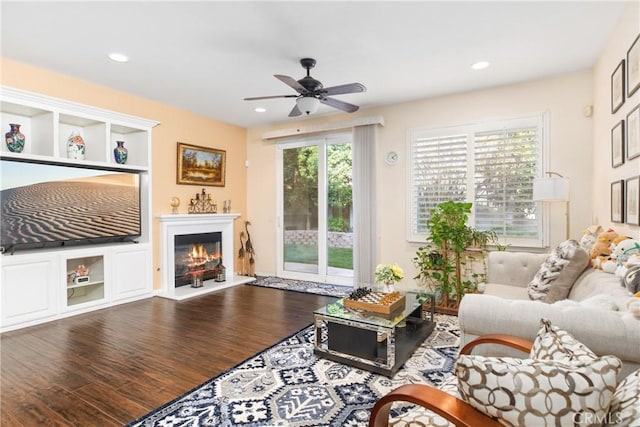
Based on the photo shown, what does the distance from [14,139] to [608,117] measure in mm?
6112

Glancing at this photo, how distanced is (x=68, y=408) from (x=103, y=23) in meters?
2.94

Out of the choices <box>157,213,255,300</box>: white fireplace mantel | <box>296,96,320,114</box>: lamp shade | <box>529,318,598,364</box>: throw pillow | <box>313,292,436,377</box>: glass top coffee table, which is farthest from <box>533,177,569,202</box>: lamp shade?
<box>157,213,255,300</box>: white fireplace mantel

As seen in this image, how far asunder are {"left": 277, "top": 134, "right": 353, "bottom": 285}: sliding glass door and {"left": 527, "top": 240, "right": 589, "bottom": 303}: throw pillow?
10.5ft

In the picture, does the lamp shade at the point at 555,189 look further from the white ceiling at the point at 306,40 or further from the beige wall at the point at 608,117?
the white ceiling at the point at 306,40

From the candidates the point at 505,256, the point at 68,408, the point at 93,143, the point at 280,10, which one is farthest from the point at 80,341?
the point at 505,256

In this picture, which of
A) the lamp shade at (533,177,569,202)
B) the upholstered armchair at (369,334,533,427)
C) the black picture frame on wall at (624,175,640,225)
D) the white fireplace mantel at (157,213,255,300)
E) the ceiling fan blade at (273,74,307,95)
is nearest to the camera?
the upholstered armchair at (369,334,533,427)

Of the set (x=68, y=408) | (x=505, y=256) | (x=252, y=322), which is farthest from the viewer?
(x=252, y=322)

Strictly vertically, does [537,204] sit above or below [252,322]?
above

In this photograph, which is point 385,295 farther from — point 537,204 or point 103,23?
point 103,23

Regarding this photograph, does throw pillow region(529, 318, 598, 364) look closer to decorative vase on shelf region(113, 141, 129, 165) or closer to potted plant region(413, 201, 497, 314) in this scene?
potted plant region(413, 201, 497, 314)

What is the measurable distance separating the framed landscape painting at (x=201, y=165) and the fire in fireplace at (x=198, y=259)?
3.03 ft

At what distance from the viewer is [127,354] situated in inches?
112

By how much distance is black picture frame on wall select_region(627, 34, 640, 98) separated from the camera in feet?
7.54

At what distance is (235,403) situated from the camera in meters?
Result: 2.15
